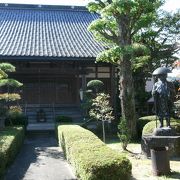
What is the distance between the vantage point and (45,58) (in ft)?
64.4

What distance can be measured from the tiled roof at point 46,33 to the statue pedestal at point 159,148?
10.5m

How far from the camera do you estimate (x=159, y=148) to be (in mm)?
8562

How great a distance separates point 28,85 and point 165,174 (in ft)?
49.3

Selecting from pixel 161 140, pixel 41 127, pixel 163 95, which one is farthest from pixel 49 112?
pixel 161 140

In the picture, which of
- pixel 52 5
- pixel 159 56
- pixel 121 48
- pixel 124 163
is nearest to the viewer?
pixel 124 163

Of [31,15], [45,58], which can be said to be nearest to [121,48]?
[45,58]

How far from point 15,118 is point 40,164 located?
23.0 feet

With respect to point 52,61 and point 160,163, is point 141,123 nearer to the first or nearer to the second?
point 160,163

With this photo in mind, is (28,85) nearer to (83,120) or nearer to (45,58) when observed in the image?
(45,58)

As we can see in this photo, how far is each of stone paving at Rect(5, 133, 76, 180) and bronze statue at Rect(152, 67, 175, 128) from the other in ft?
10.6

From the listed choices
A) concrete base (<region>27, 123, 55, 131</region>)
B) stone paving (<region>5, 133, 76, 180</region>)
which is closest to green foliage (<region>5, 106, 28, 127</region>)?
concrete base (<region>27, 123, 55, 131</region>)

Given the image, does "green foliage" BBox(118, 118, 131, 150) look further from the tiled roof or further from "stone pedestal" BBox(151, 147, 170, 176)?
the tiled roof

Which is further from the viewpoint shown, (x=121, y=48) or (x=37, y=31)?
(x=37, y=31)

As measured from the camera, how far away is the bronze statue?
10359mm
